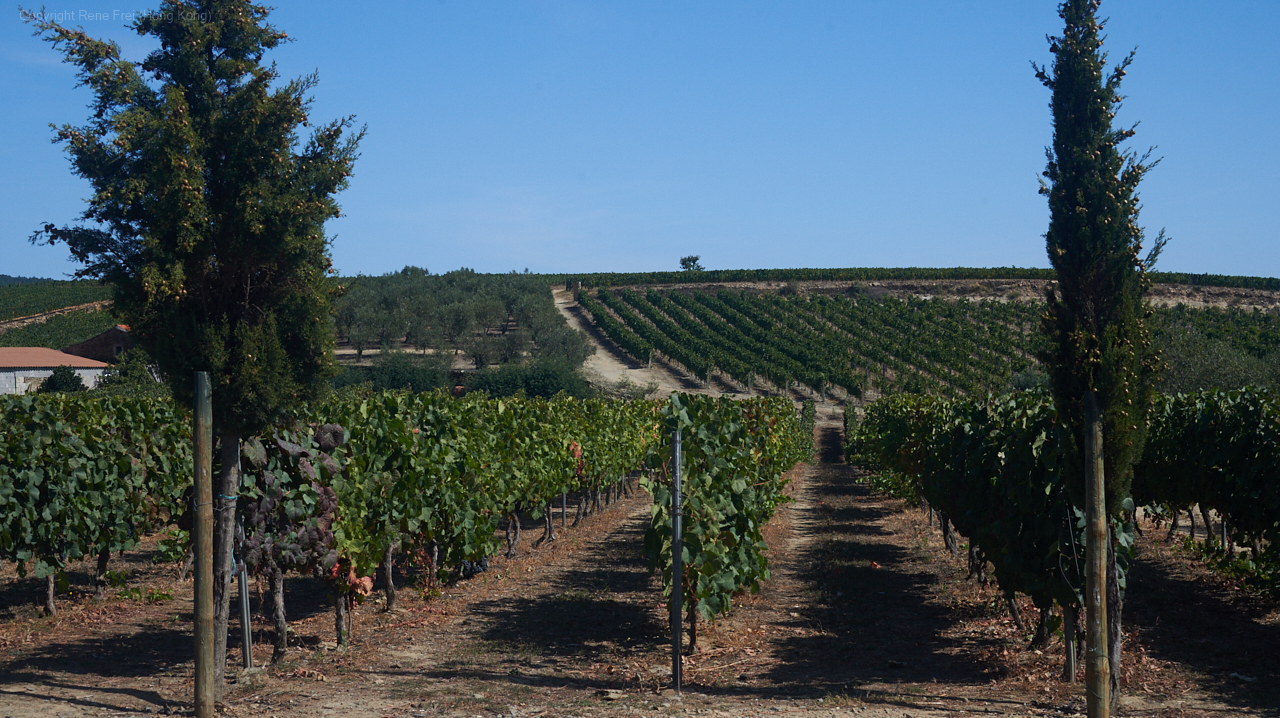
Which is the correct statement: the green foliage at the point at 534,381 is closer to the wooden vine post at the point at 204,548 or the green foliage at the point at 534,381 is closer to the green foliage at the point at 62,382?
the green foliage at the point at 62,382

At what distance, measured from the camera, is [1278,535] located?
795cm

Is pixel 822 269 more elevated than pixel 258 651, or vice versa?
pixel 822 269

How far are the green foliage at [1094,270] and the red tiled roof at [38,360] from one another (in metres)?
51.8

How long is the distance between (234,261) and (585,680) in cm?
417

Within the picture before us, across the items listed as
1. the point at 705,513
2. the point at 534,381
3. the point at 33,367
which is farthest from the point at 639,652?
the point at 33,367

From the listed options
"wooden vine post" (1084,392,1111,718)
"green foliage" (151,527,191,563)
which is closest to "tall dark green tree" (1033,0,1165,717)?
"wooden vine post" (1084,392,1111,718)

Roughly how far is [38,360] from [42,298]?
56011 millimetres

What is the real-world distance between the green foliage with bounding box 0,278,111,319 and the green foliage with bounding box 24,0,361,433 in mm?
82553

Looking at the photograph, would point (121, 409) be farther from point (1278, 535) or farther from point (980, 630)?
point (1278, 535)

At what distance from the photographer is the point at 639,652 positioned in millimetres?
7477

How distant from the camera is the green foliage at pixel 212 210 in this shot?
17.5 feet

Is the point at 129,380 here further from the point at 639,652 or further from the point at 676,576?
the point at 676,576

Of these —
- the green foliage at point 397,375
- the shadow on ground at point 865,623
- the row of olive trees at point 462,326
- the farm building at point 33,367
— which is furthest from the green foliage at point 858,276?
the shadow on ground at point 865,623

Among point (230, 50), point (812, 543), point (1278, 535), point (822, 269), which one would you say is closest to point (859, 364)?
point (822, 269)
